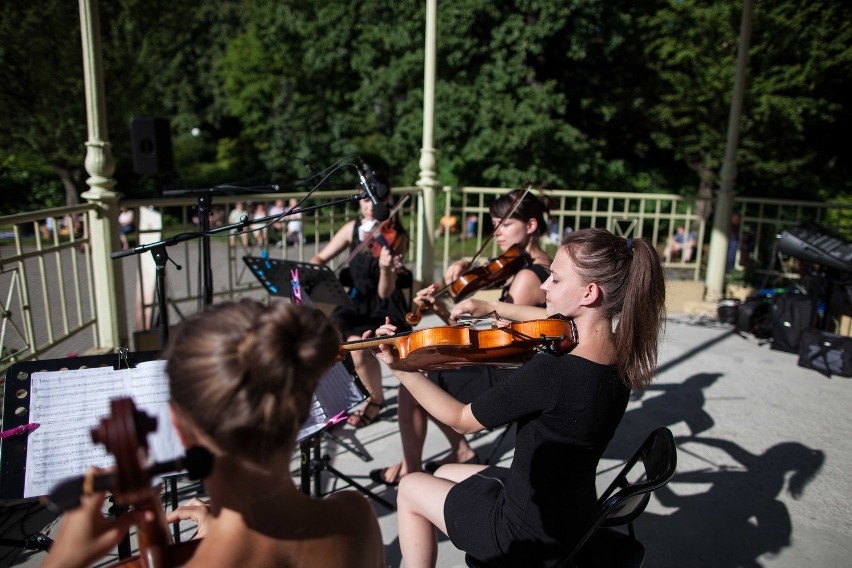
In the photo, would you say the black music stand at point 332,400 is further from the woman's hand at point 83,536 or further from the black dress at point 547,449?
the woman's hand at point 83,536

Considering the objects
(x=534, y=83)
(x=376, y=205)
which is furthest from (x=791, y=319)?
(x=534, y=83)

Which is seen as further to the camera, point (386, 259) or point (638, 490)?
point (386, 259)

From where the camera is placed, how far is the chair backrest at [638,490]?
174 cm

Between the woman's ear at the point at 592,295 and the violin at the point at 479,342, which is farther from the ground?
the woman's ear at the point at 592,295

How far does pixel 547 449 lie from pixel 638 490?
0.90 ft

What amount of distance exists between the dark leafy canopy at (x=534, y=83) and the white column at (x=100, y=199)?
9981 millimetres

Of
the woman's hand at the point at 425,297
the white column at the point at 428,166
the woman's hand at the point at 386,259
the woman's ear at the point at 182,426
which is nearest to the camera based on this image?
the woman's ear at the point at 182,426

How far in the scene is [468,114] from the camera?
13.6 metres

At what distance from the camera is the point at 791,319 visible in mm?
5090

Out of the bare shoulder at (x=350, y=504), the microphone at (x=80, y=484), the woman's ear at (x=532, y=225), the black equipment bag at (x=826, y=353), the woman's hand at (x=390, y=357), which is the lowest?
the black equipment bag at (x=826, y=353)

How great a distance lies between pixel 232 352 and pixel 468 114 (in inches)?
519

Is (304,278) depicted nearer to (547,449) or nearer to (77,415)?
(77,415)

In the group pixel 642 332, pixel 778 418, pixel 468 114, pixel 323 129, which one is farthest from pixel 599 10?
pixel 642 332

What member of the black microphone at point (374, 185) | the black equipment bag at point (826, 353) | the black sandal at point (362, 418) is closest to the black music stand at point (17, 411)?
the black microphone at point (374, 185)
